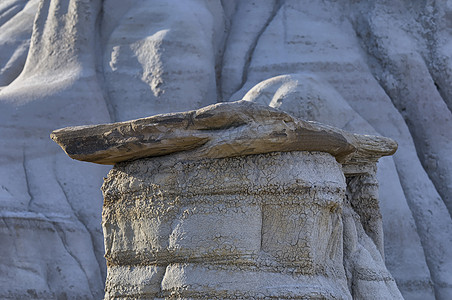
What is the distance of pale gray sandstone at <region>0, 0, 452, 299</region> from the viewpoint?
8852 millimetres

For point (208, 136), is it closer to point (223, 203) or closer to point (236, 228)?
point (223, 203)

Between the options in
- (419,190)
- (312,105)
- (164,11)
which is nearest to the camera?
(312,105)

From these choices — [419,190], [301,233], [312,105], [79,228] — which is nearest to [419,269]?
[419,190]

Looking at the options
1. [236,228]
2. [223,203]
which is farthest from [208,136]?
[236,228]

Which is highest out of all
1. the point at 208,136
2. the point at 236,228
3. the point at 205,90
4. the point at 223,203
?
the point at 208,136

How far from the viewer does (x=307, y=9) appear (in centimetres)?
1051

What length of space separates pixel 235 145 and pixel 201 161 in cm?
24

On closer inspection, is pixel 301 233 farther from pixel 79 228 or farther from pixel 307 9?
pixel 307 9

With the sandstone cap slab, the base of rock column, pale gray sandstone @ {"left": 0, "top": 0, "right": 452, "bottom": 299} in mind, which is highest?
the sandstone cap slab

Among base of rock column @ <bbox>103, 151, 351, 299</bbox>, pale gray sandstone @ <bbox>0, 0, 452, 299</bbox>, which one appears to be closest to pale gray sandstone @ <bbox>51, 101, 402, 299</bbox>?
base of rock column @ <bbox>103, 151, 351, 299</bbox>

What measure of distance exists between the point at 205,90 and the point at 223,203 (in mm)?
5342

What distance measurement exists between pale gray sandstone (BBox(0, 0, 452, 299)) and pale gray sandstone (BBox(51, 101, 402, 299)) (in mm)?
4100

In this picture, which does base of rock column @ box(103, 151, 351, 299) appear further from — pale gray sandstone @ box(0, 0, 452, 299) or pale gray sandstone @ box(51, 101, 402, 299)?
pale gray sandstone @ box(0, 0, 452, 299)

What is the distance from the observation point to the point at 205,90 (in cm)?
977
